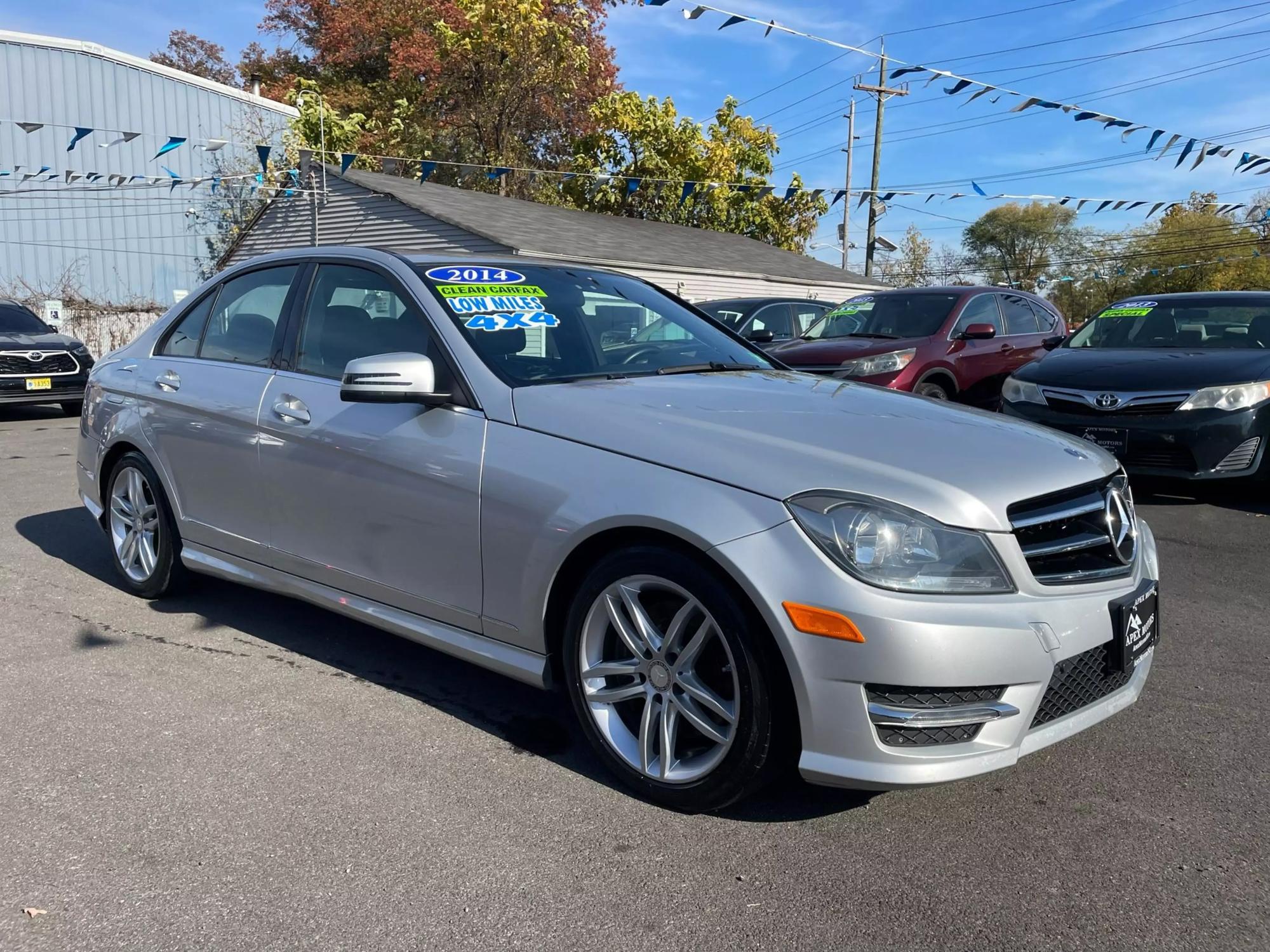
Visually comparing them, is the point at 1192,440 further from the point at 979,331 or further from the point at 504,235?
the point at 504,235


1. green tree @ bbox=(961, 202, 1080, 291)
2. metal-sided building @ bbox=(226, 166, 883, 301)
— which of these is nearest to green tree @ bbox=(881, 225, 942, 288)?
green tree @ bbox=(961, 202, 1080, 291)

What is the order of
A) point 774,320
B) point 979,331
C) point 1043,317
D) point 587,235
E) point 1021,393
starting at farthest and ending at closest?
1. point 587,235
2. point 774,320
3. point 1043,317
4. point 979,331
5. point 1021,393

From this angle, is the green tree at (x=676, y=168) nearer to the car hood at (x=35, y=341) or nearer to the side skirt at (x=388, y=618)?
the car hood at (x=35, y=341)

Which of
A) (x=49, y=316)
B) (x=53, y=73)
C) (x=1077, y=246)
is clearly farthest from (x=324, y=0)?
(x=1077, y=246)

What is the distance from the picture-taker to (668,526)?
2781 millimetres

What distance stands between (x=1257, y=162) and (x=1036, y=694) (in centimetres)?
1536

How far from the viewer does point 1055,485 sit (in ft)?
9.49

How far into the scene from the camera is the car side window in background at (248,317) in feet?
14.3

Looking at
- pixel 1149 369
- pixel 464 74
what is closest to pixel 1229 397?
pixel 1149 369

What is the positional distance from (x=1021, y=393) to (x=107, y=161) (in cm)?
2414

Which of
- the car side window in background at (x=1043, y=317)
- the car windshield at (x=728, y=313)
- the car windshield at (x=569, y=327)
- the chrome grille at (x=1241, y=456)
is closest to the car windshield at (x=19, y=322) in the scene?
the car windshield at (x=728, y=313)

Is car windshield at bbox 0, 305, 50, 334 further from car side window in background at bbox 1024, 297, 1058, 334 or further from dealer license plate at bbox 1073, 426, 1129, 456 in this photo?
dealer license plate at bbox 1073, 426, 1129, 456

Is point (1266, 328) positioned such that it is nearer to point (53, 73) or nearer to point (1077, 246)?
point (53, 73)

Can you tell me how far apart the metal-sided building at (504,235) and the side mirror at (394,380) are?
41.8ft
